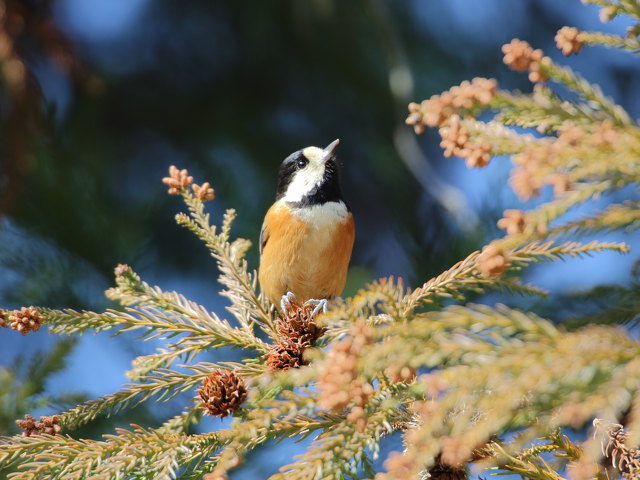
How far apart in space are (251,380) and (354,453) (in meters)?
0.41

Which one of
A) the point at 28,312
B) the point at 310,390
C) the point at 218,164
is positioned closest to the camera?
the point at 310,390

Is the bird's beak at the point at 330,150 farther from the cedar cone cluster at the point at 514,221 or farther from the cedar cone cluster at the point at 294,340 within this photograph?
the cedar cone cluster at the point at 514,221

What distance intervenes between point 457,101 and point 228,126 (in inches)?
92.2

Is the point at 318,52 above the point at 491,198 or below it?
above

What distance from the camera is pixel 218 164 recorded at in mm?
3057

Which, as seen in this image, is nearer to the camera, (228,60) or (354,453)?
(354,453)

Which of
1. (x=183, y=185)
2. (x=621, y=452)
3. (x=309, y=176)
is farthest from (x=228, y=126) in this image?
(x=621, y=452)

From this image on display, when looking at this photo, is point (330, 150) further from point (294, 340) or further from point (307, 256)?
point (294, 340)

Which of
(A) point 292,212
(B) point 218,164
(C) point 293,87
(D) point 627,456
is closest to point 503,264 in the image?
(D) point 627,456

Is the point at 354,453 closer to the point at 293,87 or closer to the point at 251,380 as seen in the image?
the point at 251,380

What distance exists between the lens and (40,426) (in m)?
1.31

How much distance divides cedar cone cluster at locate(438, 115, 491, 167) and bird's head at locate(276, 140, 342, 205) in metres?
1.71

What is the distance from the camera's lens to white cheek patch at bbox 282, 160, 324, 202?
2807 mm

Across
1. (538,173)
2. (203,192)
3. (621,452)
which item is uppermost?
(203,192)
